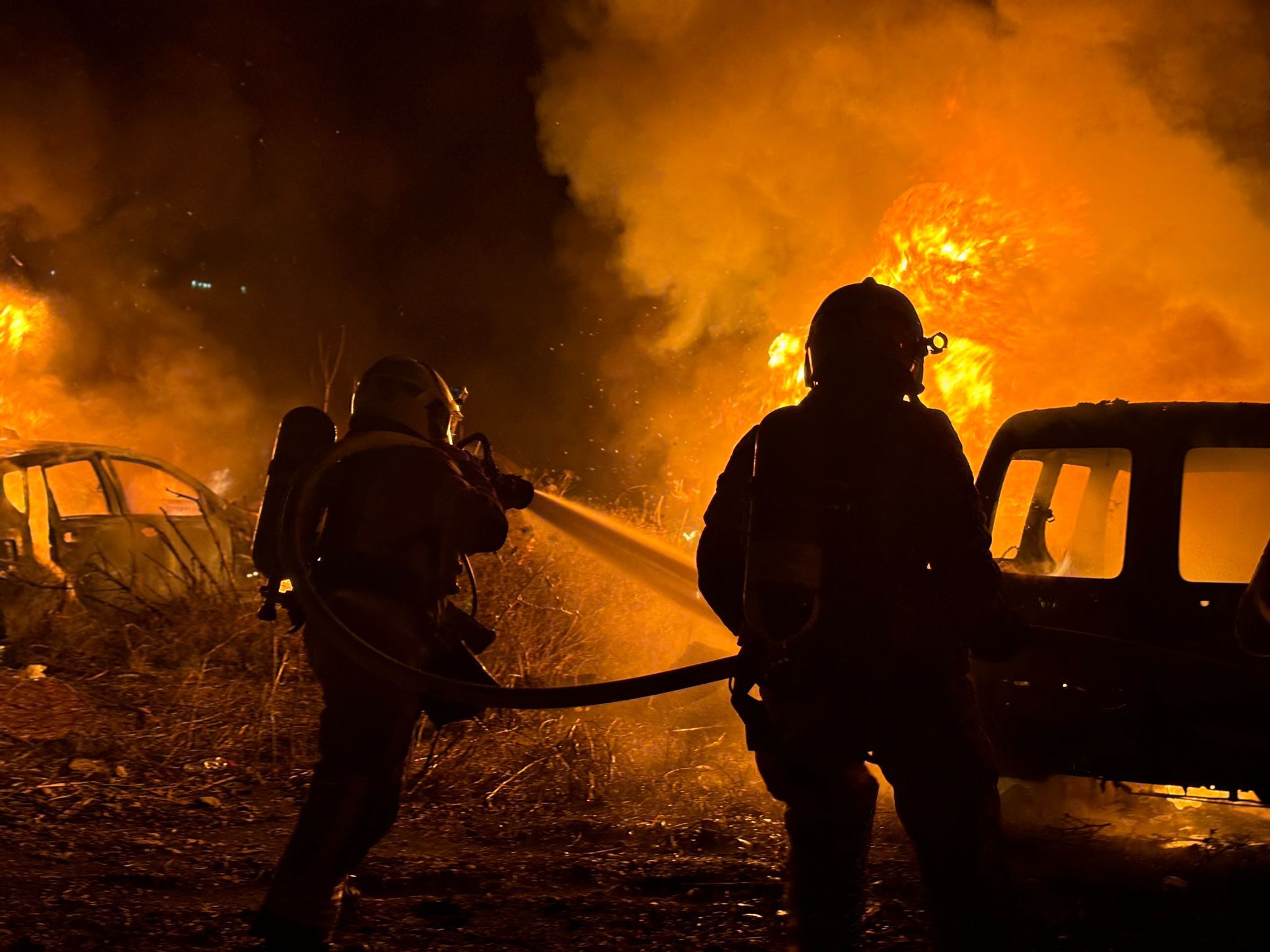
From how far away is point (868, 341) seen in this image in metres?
2.41

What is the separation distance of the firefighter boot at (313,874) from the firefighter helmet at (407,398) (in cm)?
108

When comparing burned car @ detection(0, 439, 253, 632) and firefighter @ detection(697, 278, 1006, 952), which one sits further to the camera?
burned car @ detection(0, 439, 253, 632)

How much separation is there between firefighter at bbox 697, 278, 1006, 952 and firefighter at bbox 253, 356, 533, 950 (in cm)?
102

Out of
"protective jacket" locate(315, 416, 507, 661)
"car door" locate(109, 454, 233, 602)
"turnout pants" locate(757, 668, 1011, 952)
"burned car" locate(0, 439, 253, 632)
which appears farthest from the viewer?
"car door" locate(109, 454, 233, 602)

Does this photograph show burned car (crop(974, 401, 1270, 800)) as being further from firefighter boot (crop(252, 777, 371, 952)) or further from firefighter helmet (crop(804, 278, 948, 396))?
firefighter boot (crop(252, 777, 371, 952))

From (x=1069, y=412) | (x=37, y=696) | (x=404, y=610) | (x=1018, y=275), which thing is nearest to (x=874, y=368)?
(x=404, y=610)

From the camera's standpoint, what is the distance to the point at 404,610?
9.73 ft

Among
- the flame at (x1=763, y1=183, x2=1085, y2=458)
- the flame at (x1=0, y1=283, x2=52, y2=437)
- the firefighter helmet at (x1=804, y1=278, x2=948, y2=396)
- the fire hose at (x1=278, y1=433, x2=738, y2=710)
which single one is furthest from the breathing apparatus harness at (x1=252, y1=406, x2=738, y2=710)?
the flame at (x1=0, y1=283, x2=52, y2=437)

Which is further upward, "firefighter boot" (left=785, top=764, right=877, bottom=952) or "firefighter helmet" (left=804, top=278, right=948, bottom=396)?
"firefighter helmet" (left=804, top=278, right=948, bottom=396)

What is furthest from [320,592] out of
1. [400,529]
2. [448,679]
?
[448,679]

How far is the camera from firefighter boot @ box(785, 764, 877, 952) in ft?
7.54

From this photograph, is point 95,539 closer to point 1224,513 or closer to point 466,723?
point 466,723

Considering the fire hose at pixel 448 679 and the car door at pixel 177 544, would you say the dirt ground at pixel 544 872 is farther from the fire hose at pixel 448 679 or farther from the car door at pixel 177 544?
the car door at pixel 177 544

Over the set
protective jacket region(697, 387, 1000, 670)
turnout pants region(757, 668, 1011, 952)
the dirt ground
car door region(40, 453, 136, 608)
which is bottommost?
the dirt ground
